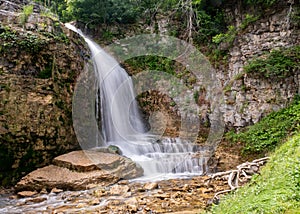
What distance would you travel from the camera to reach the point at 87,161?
22.2ft

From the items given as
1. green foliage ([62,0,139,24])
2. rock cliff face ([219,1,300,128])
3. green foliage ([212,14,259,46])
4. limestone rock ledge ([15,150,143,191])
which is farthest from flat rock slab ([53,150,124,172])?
green foliage ([62,0,139,24])

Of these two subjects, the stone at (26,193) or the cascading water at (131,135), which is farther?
the cascading water at (131,135)

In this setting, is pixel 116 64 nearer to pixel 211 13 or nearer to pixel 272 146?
pixel 211 13

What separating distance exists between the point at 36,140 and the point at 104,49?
6400mm

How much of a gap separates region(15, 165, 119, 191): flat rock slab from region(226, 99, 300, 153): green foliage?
362cm

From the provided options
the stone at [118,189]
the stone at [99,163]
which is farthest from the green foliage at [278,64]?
the stone at [118,189]

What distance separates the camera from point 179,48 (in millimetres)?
11250

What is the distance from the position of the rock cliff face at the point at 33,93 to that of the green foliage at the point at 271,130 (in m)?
4.89

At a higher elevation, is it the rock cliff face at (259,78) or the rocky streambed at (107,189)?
the rock cliff face at (259,78)

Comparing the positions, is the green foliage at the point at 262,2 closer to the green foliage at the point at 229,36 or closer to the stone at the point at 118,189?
the green foliage at the point at 229,36

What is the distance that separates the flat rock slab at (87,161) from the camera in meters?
6.55

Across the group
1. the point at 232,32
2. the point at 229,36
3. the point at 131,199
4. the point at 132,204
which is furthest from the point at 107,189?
the point at 232,32

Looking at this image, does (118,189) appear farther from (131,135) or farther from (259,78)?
(259,78)

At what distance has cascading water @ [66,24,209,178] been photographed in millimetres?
7406
